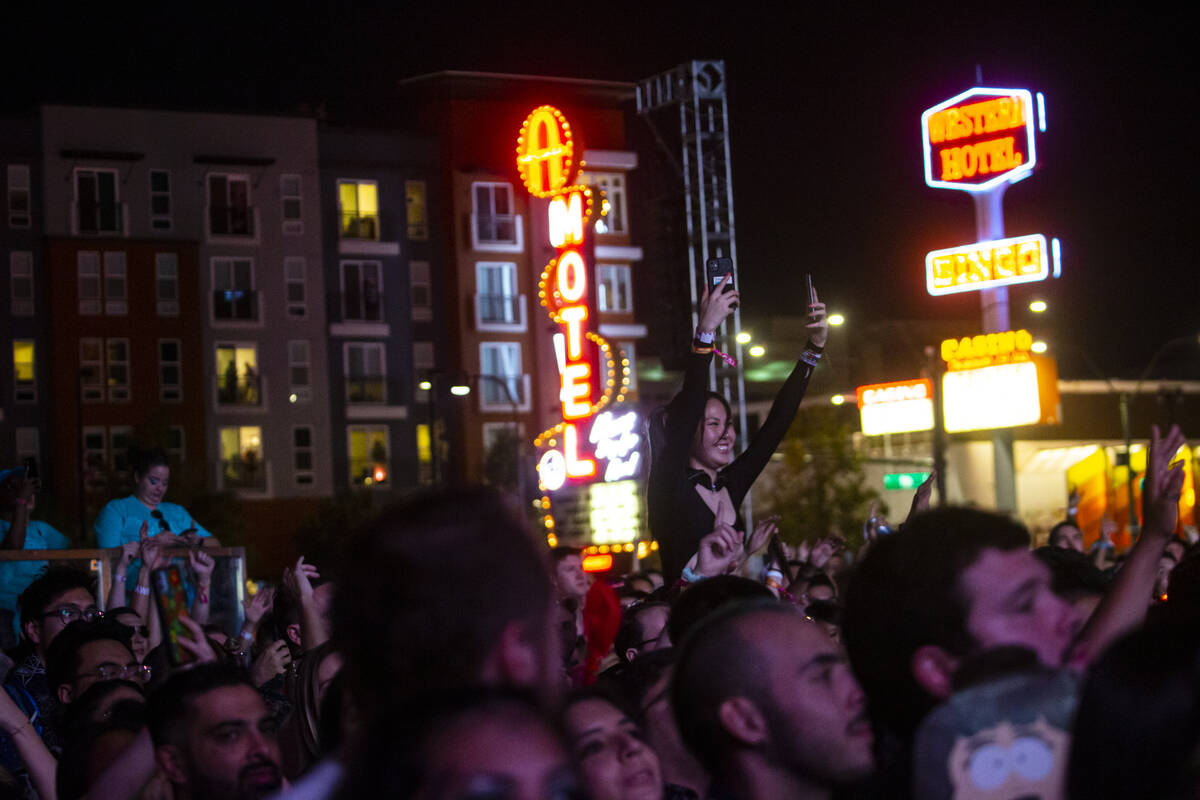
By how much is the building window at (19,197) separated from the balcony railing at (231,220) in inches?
232

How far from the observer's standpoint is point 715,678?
118 inches

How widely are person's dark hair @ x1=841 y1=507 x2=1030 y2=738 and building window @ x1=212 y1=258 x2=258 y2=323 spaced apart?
49.7 meters

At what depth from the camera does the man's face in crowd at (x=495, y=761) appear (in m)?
1.76

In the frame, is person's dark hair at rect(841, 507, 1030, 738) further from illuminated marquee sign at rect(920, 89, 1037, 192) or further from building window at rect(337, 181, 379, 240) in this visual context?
building window at rect(337, 181, 379, 240)

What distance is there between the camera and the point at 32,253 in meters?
48.9

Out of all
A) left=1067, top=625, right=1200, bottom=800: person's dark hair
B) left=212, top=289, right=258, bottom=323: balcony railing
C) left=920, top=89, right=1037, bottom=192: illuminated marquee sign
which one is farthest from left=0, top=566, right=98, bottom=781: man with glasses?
left=212, top=289, right=258, bottom=323: balcony railing

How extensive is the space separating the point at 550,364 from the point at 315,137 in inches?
453

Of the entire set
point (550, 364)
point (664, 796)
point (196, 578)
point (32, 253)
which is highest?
point (32, 253)

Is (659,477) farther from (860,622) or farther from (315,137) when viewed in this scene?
(315,137)

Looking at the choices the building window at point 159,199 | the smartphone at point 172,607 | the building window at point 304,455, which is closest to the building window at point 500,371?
the building window at point 304,455

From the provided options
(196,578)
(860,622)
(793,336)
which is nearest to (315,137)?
(793,336)

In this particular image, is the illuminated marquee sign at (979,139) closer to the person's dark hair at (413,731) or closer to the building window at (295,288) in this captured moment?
the building window at (295,288)

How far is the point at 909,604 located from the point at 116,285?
49.8m

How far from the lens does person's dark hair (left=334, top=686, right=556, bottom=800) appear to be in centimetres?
178
